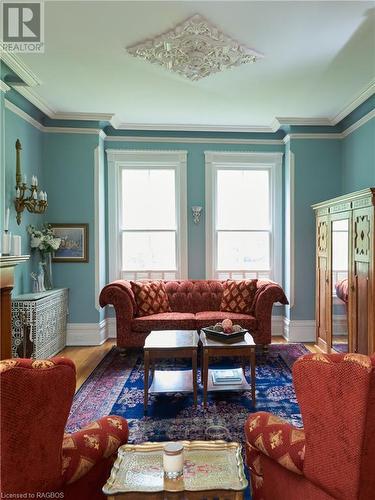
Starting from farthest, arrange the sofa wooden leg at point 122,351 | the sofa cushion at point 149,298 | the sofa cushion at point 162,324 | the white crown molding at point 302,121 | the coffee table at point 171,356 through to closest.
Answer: the white crown molding at point 302,121 < the sofa cushion at point 149,298 < the sofa wooden leg at point 122,351 < the sofa cushion at point 162,324 < the coffee table at point 171,356

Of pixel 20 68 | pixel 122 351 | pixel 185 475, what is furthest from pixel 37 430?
pixel 20 68

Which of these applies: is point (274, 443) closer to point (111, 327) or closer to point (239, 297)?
point (239, 297)

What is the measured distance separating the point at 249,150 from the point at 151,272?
2.46 meters

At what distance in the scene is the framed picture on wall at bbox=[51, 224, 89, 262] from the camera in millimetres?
4711

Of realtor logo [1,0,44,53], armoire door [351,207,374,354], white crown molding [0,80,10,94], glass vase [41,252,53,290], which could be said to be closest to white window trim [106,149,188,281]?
glass vase [41,252,53,290]

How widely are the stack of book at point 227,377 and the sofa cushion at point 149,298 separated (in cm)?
132

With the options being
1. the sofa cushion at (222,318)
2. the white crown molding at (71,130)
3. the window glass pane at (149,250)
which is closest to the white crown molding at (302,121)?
the window glass pane at (149,250)

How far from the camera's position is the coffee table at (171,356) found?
2820 millimetres

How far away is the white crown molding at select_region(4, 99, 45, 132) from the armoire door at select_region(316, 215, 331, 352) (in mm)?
3987

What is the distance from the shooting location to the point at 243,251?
518cm

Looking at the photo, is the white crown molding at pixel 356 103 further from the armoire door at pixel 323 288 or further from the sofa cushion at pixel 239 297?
the sofa cushion at pixel 239 297

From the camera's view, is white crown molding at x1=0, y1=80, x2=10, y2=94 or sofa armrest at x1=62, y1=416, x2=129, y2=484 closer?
sofa armrest at x1=62, y1=416, x2=129, y2=484

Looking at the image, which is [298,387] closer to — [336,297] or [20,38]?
[336,297]

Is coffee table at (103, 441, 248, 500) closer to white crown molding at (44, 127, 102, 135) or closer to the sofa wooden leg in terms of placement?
the sofa wooden leg
